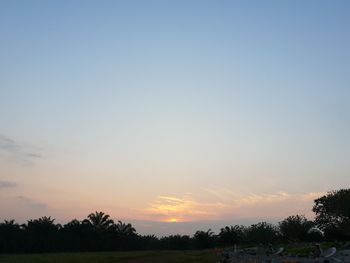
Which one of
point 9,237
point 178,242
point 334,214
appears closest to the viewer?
point 334,214

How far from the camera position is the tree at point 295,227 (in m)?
80.6

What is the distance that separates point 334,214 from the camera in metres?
72.7

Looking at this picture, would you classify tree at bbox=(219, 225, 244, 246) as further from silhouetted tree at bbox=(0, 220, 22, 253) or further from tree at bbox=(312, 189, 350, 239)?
silhouetted tree at bbox=(0, 220, 22, 253)

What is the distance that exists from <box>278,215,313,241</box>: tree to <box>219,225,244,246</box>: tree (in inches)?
368

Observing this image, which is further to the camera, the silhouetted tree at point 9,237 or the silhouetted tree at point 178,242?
the silhouetted tree at point 178,242

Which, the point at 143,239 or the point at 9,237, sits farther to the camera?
the point at 143,239

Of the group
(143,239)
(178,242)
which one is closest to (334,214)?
(178,242)

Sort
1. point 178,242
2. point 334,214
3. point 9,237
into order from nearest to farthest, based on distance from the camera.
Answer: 1. point 334,214
2. point 9,237
3. point 178,242

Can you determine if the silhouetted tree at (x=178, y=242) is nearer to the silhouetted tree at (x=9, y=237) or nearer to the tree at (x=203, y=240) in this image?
the tree at (x=203, y=240)

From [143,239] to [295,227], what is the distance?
110ft

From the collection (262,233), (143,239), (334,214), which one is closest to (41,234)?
(143,239)

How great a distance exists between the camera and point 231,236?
299 ft

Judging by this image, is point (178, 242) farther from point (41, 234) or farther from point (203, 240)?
point (41, 234)

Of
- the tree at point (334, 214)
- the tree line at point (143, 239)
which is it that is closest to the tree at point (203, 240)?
the tree line at point (143, 239)
